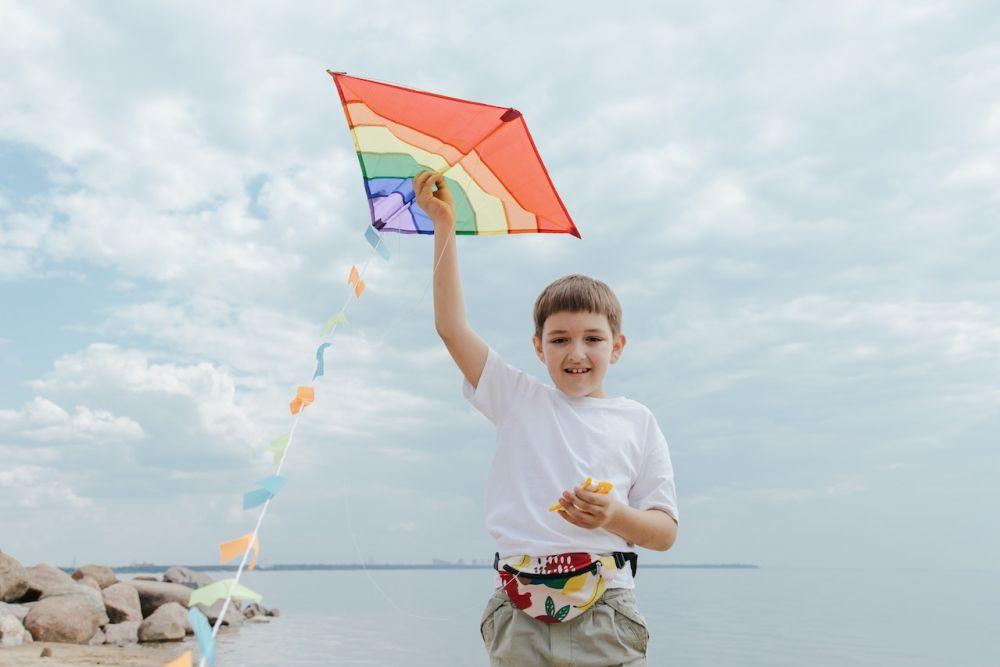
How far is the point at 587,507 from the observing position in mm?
2000

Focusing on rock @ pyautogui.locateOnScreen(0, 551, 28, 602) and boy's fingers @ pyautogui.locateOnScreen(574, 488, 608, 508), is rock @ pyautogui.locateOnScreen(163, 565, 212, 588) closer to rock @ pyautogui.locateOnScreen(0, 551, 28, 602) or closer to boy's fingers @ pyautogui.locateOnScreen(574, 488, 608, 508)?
rock @ pyautogui.locateOnScreen(0, 551, 28, 602)

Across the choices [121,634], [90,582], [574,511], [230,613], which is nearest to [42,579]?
[90,582]

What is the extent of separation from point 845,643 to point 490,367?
20.4 m

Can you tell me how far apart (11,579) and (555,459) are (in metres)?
13.0

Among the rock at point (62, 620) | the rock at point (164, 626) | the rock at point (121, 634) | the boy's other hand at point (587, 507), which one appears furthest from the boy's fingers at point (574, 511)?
the rock at point (164, 626)

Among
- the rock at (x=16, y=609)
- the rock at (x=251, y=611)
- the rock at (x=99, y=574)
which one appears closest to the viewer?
the rock at (x=16, y=609)

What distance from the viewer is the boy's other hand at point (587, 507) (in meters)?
1.99

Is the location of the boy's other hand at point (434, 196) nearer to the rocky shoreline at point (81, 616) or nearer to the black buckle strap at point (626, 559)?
the black buckle strap at point (626, 559)

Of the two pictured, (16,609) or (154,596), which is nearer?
(16,609)

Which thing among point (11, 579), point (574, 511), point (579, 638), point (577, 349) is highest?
point (577, 349)

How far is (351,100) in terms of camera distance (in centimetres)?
311

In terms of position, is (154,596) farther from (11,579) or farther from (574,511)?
(574,511)

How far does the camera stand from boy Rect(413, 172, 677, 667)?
2152 mm

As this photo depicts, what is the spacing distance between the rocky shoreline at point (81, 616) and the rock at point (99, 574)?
464 millimetres
